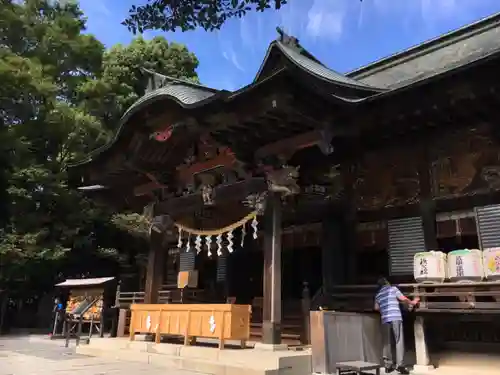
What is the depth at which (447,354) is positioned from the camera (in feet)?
25.3

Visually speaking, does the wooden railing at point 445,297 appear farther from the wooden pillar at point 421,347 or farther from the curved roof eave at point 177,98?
the curved roof eave at point 177,98

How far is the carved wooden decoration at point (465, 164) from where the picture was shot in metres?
7.93

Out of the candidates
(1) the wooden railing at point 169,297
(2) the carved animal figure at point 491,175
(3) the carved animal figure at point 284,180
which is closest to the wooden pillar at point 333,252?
(3) the carved animal figure at point 284,180

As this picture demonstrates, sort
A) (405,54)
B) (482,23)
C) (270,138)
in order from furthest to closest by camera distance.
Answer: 1. (405,54)
2. (482,23)
3. (270,138)

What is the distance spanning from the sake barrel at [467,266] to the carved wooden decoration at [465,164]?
4.62ft

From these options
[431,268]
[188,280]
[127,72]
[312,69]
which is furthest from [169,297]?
[127,72]

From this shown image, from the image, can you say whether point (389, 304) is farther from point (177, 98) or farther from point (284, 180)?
point (177, 98)

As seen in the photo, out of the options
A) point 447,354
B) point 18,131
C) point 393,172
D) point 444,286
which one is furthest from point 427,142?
point 18,131

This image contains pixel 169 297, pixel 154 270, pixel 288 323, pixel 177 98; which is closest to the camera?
pixel 177 98

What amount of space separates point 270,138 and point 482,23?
7.47 m

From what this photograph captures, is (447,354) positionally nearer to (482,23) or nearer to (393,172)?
(393,172)

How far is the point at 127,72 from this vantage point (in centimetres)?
2611

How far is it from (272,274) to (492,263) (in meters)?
3.78

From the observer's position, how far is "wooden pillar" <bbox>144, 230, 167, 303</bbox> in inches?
449
